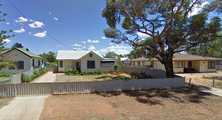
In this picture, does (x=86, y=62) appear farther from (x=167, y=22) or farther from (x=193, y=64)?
(x=193, y=64)

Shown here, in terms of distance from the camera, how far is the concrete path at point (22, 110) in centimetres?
464

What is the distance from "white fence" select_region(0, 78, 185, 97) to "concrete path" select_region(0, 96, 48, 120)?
34.4 inches

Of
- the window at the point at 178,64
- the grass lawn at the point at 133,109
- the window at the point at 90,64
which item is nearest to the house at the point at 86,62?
the window at the point at 90,64

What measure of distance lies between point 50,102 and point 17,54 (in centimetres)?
1698

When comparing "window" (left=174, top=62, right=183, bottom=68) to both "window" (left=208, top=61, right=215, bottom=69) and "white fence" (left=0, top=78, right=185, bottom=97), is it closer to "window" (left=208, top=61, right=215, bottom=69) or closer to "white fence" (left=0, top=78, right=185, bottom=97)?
"window" (left=208, top=61, right=215, bottom=69)

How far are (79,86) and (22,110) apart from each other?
129 inches

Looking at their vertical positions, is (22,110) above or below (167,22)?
below

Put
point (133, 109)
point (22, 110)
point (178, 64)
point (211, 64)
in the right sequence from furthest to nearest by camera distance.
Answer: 1. point (211, 64)
2. point (178, 64)
3. point (133, 109)
4. point (22, 110)

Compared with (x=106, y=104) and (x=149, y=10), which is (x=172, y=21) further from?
(x=106, y=104)

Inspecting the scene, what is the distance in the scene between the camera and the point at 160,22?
11234 mm

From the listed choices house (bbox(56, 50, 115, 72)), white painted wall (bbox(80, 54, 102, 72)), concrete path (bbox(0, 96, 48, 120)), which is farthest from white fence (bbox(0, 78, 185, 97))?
white painted wall (bbox(80, 54, 102, 72))

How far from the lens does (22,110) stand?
17.1 ft

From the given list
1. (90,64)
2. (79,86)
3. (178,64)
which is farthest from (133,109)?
(178,64)

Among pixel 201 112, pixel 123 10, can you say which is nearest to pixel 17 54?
pixel 123 10
